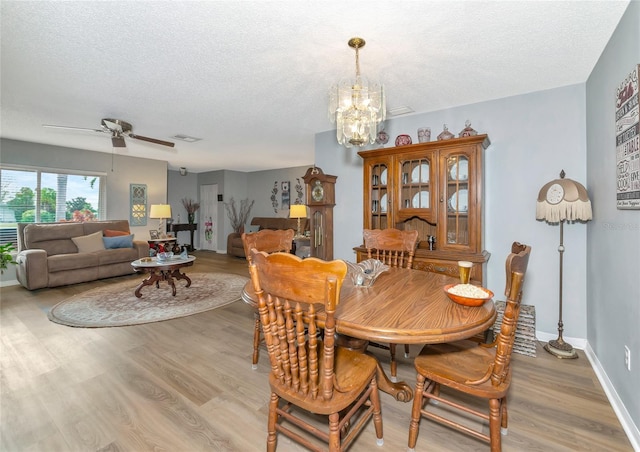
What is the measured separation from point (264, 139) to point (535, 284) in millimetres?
4159

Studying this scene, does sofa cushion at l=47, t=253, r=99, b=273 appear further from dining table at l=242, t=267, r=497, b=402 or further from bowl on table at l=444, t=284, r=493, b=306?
bowl on table at l=444, t=284, r=493, b=306

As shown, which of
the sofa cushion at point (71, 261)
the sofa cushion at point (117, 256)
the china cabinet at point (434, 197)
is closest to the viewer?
the china cabinet at point (434, 197)

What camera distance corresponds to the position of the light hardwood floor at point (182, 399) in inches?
61.5

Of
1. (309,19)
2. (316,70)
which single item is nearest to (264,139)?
(316,70)

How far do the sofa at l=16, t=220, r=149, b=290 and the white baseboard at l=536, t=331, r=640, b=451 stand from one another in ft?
20.5

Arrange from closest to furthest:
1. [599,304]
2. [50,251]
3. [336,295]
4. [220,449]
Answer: [336,295] < [220,449] < [599,304] < [50,251]

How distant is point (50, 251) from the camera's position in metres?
4.79

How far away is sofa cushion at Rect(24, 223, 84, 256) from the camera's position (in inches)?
182

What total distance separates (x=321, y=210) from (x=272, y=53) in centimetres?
221

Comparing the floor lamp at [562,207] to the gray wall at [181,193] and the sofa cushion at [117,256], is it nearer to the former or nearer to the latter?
the sofa cushion at [117,256]

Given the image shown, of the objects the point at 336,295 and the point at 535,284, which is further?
the point at 535,284

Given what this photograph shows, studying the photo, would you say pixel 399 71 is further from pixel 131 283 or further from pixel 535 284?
pixel 131 283

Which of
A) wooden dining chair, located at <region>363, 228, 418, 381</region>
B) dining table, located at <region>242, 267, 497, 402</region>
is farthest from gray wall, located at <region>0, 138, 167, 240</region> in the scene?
wooden dining chair, located at <region>363, 228, 418, 381</region>

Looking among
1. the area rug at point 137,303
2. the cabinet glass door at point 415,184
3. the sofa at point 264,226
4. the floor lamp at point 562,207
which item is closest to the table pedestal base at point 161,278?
the area rug at point 137,303
